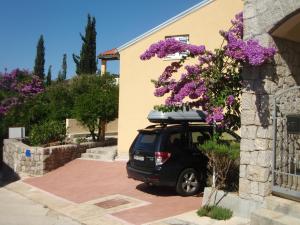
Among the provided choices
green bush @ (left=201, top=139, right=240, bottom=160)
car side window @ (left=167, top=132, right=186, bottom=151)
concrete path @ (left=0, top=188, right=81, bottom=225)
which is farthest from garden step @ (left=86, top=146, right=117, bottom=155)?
green bush @ (left=201, top=139, right=240, bottom=160)

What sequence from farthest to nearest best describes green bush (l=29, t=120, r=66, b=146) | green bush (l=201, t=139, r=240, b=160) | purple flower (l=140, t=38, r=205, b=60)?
green bush (l=29, t=120, r=66, b=146) → purple flower (l=140, t=38, r=205, b=60) → green bush (l=201, t=139, r=240, b=160)

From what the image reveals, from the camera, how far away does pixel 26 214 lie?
32.2ft

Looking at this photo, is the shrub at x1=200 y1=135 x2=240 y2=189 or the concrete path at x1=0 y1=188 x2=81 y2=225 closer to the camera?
the shrub at x1=200 y1=135 x2=240 y2=189

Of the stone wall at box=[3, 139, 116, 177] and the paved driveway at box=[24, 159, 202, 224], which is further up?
the stone wall at box=[3, 139, 116, 177]

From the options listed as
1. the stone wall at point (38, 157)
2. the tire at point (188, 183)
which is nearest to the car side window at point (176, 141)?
the tire at point (188, 183)

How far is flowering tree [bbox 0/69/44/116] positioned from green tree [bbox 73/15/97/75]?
7.51m

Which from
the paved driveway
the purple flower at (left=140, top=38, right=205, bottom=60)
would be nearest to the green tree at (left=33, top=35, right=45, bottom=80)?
the paved driveway

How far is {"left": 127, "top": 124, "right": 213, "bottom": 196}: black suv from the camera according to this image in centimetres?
1005

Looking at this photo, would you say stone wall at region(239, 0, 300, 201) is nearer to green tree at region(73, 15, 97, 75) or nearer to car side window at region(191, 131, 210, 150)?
car side window at region(191, 131, 210, 150)

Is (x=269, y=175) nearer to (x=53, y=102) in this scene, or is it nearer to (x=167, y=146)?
(x=167, y=146)

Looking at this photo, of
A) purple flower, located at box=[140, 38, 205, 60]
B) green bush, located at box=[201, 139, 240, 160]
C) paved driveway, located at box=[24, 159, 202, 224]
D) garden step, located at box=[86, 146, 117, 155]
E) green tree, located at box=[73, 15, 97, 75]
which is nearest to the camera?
green bush, located at box=[201, 139, 240, 160]

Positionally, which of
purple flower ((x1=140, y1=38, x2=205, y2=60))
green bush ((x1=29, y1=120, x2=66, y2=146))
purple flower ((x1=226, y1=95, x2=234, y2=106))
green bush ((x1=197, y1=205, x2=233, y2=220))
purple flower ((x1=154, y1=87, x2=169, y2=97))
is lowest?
green bush ((x1=197, y1=205, x2=233, y2=220))

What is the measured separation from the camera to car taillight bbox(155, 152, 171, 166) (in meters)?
10.0

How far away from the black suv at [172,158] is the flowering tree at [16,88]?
1425 cm
